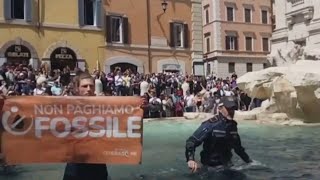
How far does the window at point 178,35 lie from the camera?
34.3 m

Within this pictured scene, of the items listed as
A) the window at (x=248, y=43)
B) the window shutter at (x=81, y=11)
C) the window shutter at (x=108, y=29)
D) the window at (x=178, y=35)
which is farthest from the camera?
the window at (x=248, y=43)

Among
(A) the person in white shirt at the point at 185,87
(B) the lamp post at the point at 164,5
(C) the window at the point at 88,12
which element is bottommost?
(A) the person in white shirt at the point at 185,87

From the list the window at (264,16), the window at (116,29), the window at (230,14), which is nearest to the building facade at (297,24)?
the window at (116,29)

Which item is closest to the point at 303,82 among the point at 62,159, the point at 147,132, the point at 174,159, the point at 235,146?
the point at 147,132

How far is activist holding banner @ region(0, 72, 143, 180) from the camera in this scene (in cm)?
457

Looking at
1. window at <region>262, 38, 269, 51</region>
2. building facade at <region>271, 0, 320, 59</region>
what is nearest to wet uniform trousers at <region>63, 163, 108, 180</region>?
building facade at <region>271, 0, 320, 59</region>

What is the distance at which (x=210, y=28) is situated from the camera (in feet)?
190

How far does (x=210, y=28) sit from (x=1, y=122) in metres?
54.2

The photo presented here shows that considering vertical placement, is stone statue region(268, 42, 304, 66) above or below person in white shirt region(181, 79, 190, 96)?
above

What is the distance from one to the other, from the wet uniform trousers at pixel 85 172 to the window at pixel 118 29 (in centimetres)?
2793

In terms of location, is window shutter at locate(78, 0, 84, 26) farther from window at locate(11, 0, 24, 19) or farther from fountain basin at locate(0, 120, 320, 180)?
fountain basin at locate(0, 120, 320, 180)

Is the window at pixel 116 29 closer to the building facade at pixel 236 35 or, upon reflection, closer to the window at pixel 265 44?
the building facade at pixel 236 35

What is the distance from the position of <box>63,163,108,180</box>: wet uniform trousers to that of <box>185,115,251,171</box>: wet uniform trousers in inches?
75.0

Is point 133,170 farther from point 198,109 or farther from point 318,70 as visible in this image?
point 198,109
